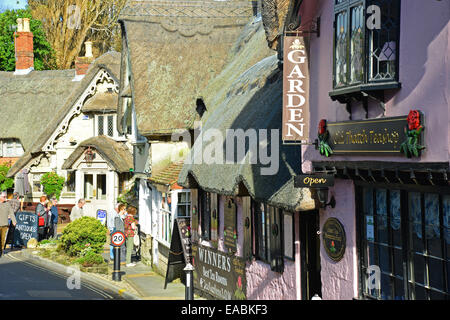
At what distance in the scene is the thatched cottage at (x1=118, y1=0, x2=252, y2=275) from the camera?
21.9 meters

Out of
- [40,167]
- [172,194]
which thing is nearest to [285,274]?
[172,194]

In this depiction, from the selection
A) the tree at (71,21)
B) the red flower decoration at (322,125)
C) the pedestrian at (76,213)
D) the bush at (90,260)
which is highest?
the tree at (71,21)

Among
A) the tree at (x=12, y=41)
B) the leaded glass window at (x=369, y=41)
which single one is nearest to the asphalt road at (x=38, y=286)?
the leaded glass window at (x=369, y=41)

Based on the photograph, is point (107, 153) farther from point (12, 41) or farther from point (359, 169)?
point (359, 169)

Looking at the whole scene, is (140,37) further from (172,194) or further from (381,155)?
(381,155)

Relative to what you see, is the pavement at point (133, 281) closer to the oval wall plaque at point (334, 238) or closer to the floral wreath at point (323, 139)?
the oval wall plaque at point (334, 238)

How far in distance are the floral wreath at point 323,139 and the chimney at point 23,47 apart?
38518 mm

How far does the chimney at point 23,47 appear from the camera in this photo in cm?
4588

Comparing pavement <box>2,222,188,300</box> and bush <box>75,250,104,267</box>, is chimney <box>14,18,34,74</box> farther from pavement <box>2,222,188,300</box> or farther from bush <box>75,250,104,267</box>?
bush <box>75,250,104,267</box>

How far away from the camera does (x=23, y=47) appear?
47.2 metres

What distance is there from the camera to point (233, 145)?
14961 mm

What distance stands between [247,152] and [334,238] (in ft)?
11.5

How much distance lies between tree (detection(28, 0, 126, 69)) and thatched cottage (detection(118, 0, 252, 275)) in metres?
34.4

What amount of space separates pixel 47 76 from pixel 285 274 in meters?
34.7
